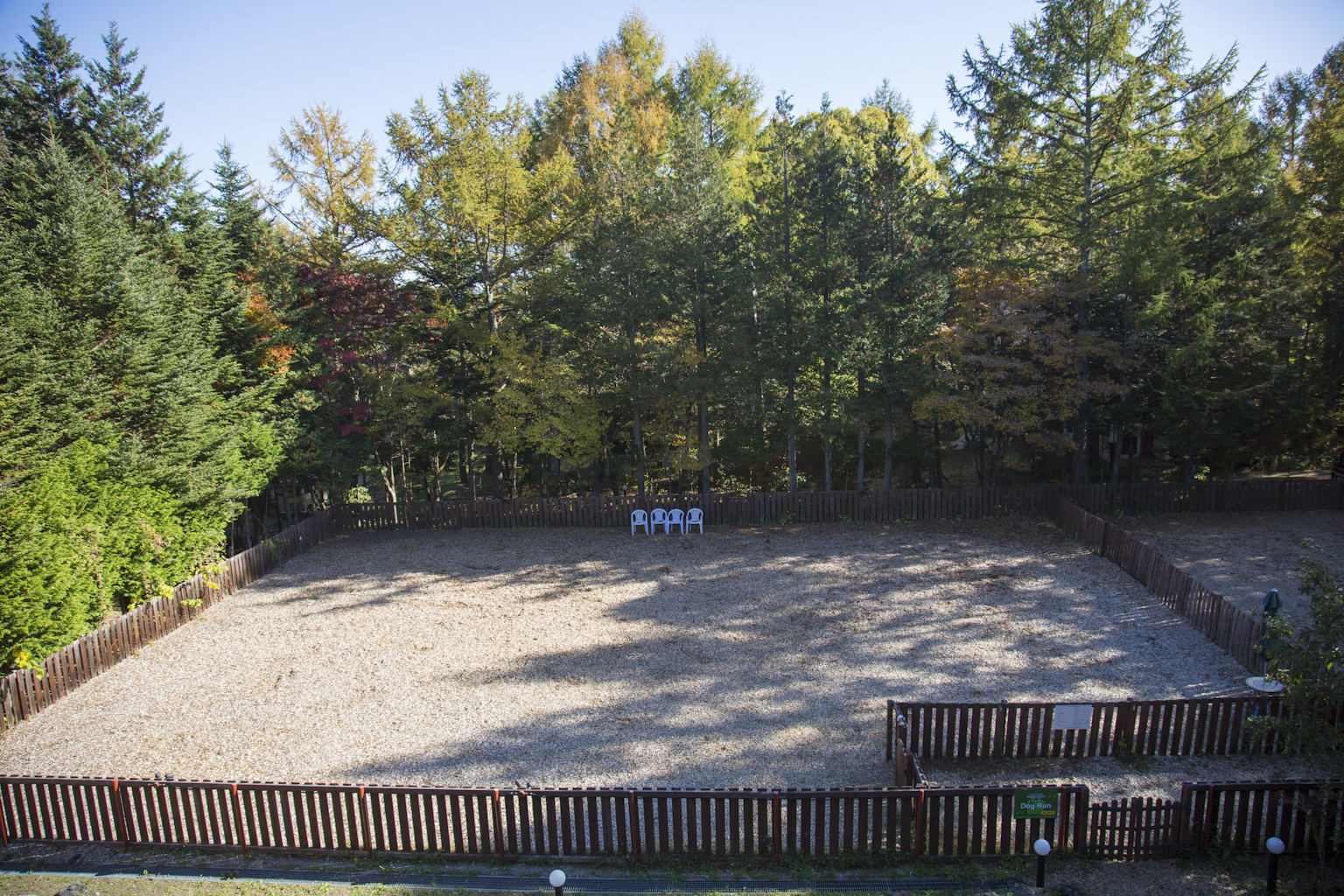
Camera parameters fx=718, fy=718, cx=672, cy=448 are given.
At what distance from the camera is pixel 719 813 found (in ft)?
26.6

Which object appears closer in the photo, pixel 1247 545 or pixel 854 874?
pixel 854 874

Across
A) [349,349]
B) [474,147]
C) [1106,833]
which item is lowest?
[1106,833]

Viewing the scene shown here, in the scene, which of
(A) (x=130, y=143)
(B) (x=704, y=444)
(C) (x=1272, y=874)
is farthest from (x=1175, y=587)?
(A) (x=130, y=143)

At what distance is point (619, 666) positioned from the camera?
13.3 metres

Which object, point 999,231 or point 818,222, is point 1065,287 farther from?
point 818,222

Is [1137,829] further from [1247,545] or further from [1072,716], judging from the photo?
[1247,545]

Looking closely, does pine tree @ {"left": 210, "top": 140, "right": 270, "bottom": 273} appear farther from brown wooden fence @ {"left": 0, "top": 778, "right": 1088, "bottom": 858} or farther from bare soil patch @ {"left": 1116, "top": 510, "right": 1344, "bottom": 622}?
bare soil patch @ {"left": 1116, "top": 510, "right": 1344, "bottom": 622}

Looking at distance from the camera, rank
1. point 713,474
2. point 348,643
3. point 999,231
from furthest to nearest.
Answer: point 713,474
point 999,231
point 348,643

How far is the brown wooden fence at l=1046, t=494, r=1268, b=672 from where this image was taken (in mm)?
12211

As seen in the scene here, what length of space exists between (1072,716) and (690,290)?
1507 cm

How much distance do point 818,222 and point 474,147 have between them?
35.6ft

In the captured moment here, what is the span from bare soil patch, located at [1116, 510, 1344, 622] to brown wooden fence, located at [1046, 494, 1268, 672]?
112cm

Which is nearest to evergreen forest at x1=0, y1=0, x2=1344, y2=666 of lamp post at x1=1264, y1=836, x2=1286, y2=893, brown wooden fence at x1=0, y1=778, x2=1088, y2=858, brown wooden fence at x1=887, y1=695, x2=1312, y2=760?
brown wooden fence at x1=0, y1=778, x2=1088, y2=858

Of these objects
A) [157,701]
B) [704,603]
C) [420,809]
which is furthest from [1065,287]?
[157,701]
